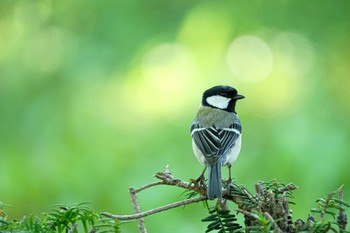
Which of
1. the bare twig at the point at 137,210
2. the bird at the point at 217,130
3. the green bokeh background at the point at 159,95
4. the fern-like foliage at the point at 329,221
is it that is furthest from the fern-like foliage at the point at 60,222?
the green bokeh background at the point at 159,95

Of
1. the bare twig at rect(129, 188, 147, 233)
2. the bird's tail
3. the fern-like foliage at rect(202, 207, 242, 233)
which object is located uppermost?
the bird's tail

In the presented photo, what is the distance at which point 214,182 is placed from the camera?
1.10 metres

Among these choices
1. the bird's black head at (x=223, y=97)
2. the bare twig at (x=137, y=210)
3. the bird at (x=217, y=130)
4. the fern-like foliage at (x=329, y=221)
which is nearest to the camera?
the fern-like foliage at (x=329, y=221)

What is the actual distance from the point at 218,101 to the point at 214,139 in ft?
0.76

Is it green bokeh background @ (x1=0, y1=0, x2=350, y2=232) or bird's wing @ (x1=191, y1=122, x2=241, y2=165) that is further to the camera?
green bokeh background @ (x1=0, y1=0, x2=350, y2=232)

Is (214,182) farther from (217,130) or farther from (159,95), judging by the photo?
(159,95)

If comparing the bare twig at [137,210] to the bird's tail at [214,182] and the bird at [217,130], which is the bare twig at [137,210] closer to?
the bird's tail at [214,182]

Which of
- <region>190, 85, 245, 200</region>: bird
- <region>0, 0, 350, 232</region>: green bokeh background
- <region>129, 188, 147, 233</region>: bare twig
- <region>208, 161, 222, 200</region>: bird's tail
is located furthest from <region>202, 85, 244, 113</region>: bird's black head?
<region>129, 188, 147, 233</region>: bare twig

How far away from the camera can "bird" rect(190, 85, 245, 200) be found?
5.13ft

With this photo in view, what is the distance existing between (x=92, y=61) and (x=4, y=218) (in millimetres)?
1433

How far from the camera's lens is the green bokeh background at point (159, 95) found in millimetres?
1867

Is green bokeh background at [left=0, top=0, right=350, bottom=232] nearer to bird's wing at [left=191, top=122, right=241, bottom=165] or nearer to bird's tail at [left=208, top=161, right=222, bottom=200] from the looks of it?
bird's wing at [left=191, top=122, right=241, bottom=165]

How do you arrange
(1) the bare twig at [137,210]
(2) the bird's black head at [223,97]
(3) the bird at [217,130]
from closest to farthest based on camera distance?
(1) the bare twig at [137,210] → (3) the bird at [217,130] → (2) the bird's black head at [223,97]

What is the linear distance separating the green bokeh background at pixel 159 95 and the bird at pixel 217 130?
130 mm
